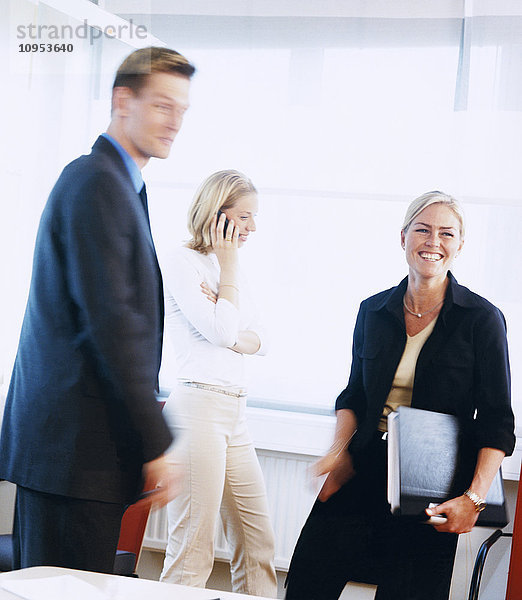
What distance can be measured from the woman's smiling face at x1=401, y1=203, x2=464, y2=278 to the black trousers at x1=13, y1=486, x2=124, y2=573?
1.23 metres

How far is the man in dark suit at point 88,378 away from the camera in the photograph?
4.55 feet

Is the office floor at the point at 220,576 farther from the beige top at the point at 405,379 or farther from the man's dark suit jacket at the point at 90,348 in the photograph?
the man's dark suit jacket at the point at 90,348

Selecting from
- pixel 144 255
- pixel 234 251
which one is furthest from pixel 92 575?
pixel 234 251

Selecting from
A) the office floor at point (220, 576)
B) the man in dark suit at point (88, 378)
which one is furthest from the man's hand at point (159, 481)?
the office floor at point (220, 576)

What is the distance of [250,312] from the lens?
263cm

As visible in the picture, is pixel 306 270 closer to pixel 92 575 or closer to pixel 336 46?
pixel 336 46

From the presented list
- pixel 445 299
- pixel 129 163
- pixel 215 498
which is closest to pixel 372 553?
pixel 215 498

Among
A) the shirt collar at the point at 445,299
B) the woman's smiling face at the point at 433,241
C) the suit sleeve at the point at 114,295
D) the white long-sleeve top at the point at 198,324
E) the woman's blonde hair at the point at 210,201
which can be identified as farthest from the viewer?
the woman's blonde hair at the point at 210,201

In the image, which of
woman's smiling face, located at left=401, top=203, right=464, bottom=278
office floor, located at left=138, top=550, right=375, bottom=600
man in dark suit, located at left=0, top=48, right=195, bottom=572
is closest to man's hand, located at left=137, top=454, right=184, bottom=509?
man in dark suit, located at left=0, top=48, right=195, bottom=572

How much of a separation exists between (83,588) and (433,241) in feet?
4.99

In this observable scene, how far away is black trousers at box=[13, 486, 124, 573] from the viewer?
1424 millimetres

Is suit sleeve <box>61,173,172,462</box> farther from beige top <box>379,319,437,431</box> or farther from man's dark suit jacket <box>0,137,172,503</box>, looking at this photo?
beige top <box>379,319,437,431</box>

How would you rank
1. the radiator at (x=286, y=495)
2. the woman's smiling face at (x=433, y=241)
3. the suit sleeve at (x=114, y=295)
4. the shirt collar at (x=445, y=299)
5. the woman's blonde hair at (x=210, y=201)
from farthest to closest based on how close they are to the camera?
1. the radiator at (x=286, y=495)
2. the woman's blonde hair at (x=210, y=201)
3. the woman's smiling face at (x=433, y=241)
4. the shirt collar at (x=445, y=299)
5. the suit sleeve at (x=114, y=295)

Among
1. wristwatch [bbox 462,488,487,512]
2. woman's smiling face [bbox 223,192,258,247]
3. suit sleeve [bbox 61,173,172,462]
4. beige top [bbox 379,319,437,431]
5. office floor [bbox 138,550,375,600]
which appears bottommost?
office floor [bbox 138,550,375,600]
